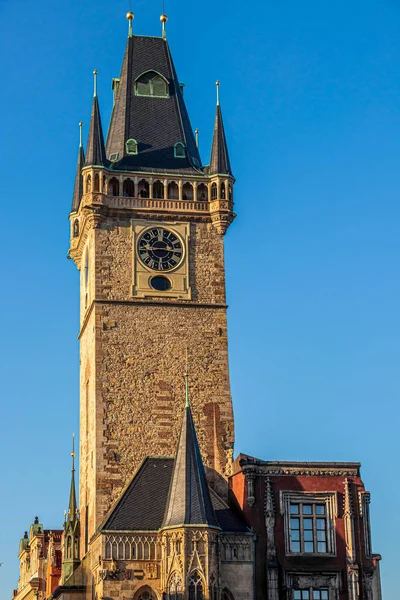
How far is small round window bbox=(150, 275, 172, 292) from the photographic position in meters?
65.5

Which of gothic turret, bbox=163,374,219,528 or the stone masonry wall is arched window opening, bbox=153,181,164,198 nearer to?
the stone masonry wall

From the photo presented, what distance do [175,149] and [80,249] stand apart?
659cm

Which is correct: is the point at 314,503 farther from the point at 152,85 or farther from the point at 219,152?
the point at 152,85

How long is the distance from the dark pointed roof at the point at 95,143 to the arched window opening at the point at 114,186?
82 centimetres

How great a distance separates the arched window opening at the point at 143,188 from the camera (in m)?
66.9

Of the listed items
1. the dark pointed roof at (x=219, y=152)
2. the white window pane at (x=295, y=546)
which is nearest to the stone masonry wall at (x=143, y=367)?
the dark pointed roof at (x=219, y=152)

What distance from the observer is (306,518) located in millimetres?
60688

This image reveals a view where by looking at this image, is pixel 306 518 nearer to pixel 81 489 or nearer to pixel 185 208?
pixel 81 489

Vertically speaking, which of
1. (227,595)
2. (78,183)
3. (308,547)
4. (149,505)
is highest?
(78,183)

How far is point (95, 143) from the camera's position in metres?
66.8

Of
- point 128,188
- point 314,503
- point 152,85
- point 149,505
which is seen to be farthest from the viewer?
point 152,85

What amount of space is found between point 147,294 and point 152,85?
36.6ft

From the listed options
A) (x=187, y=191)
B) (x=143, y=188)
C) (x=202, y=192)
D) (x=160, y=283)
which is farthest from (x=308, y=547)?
(x=143, y=188)

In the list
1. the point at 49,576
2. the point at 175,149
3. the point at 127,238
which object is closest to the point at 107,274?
the point at 127,238
